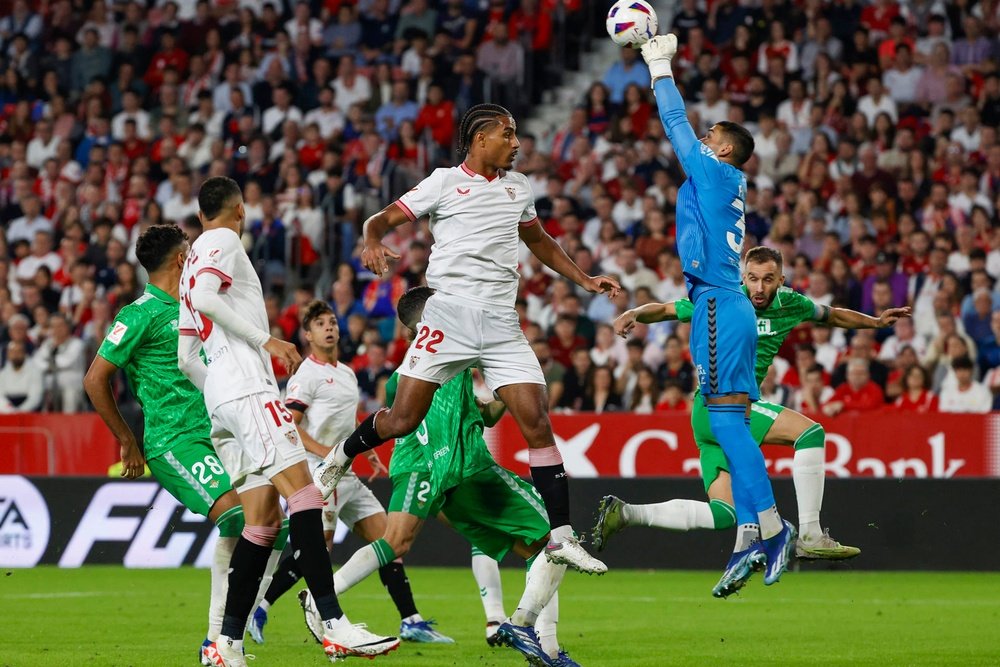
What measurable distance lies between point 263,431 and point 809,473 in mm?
3450

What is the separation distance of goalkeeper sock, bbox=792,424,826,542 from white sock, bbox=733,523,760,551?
3.32ft

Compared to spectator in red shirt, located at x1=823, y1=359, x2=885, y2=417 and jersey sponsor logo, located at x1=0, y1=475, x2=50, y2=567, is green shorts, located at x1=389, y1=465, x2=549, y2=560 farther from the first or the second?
spectator in red shirt, located at x1=823, y1=359, x2=885, y2=417

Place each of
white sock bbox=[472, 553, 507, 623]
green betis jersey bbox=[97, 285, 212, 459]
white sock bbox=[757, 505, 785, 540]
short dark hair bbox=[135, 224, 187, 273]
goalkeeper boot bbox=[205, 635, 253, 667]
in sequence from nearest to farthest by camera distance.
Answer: goalkeeper boot bbox=[205, 635, 253, 667]
white sock bbox=[757, 505, 785, 540]
green betis jersey bbox=[97, 285, 212, 459]
short dark hair bbox=[135, 224, 187, 273]
white sock bbox=[472, 553, 507, 623]

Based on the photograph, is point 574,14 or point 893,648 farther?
point 574,14

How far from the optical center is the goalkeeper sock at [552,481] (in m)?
7.93

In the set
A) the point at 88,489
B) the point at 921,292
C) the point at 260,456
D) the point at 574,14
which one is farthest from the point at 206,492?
the point at 574,14

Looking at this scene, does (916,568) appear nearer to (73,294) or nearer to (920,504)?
(920,504)

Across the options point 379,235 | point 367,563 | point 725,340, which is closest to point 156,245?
point 379,235

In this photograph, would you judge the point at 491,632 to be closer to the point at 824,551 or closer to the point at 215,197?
the point at 824,551

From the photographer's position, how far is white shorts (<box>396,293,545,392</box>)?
26.5 ft

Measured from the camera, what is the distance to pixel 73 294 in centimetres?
2052

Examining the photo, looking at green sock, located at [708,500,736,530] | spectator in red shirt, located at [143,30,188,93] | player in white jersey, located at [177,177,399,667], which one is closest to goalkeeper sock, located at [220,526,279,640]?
player in white jersey, located at [177,177,399,667]

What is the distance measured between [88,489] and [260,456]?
7.90m

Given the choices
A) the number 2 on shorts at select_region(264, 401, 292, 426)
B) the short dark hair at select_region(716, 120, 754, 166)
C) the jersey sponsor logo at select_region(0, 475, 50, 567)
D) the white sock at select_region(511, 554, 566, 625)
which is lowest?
the jersey sponsor logo at select_region(0, 475, 50, 567)
